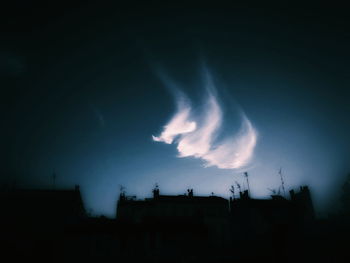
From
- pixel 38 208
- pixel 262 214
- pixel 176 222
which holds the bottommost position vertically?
pixel 176 222

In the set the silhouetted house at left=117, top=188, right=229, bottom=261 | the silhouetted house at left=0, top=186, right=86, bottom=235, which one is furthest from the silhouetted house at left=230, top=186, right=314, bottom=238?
the silhouetted house at left=0, top=186, right=86, bottom=235

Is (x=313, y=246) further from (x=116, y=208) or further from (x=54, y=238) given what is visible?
(x=116, y=208)

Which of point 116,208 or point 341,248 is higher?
point 116,208

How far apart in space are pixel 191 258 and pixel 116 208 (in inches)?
816

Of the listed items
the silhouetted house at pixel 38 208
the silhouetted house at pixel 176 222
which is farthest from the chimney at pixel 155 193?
the silhouetted house at pixel 38 208

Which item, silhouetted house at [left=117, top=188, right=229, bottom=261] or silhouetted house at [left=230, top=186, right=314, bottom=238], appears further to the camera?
silhouetted house at [left=230, top=186, right=314, bottom=238]

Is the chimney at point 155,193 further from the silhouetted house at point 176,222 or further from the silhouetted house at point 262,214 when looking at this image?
the silhouetted house at point 262,214

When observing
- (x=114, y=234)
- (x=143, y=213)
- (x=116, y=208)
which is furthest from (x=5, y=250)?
(x=143, y=213)

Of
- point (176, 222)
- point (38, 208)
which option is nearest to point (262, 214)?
point (176, 222)

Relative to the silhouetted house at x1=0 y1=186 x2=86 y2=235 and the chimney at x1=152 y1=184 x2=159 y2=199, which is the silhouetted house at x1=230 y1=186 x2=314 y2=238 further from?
the silhouetted house at x1=0 y1=186 x2=86 y2=235

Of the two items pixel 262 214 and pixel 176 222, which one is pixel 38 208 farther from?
pixel 262 214

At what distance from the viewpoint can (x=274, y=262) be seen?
20.1 metres

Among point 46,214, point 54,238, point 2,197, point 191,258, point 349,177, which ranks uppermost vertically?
point 349,177

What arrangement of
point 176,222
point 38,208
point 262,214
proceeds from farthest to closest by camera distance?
point 262,214, point 38,208, point 176,222
